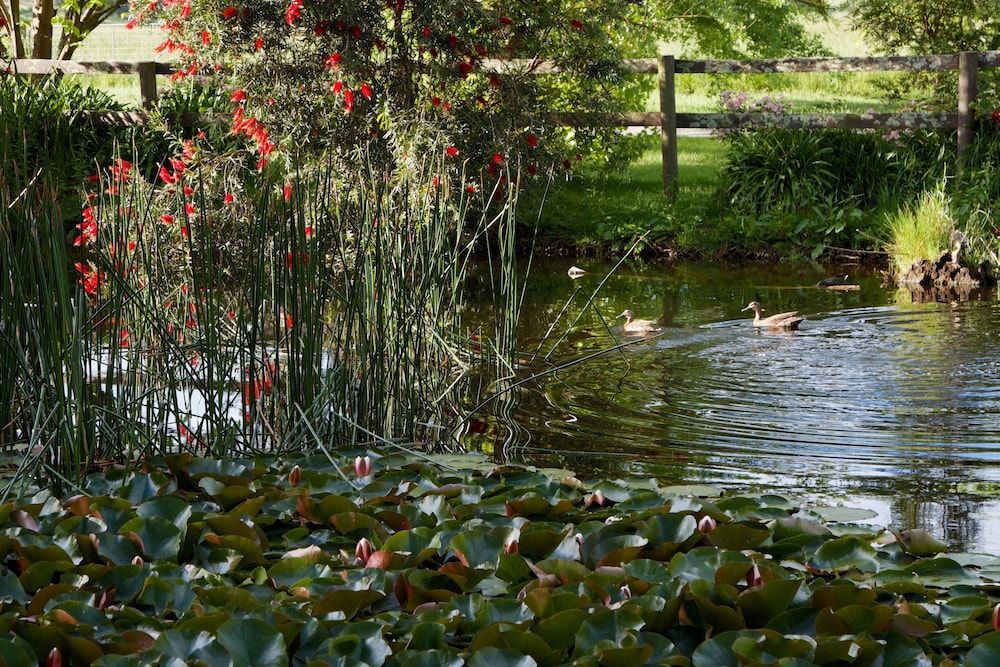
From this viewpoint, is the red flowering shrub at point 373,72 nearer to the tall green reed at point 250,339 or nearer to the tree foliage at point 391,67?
the tree foliage at point 391,67

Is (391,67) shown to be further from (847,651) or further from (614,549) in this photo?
(847,651)

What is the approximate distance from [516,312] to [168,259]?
258 cm

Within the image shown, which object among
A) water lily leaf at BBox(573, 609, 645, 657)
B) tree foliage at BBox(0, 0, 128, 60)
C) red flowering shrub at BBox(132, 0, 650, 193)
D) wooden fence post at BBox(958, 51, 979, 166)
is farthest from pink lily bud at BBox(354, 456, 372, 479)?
tree foliage at BBox(0, 0, 128, 60)

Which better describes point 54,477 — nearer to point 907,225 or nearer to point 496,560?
point 496,560

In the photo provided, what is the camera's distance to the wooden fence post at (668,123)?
963 centimetres

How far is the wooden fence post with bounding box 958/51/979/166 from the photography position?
903 cm

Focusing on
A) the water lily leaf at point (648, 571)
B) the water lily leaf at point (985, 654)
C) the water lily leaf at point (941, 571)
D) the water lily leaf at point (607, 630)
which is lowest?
the water lily leaf at point (941, 571)

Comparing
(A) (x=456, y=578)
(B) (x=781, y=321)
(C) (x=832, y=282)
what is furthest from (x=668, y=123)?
(A) (x=456, y=578)

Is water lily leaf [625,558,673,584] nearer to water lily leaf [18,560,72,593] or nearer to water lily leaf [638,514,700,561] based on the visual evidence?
water lily leaf [638,514,700,561]

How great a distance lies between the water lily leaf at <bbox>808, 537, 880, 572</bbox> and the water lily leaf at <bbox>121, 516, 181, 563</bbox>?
1364mm

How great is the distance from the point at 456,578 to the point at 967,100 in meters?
7.99

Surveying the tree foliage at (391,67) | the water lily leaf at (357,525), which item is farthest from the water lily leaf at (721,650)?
the tree foliage at (391,67)

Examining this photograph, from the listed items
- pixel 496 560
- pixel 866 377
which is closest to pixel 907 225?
pixel 866 377

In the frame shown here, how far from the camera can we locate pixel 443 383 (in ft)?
13.3
